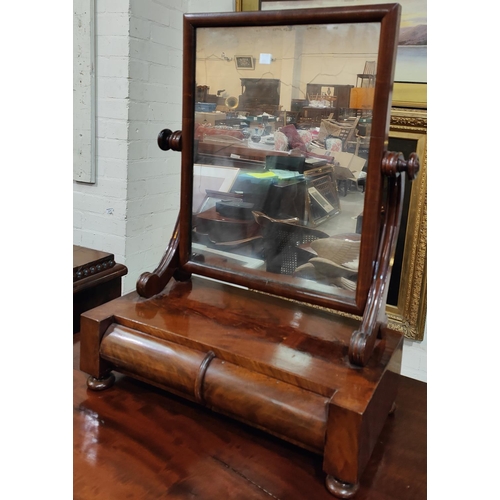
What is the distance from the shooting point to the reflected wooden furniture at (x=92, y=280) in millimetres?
1109

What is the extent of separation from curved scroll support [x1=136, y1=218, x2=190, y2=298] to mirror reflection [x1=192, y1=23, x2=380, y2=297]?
7 centimetres

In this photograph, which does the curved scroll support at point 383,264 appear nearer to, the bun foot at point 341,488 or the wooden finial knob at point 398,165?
the wooden finial knob at point 398,165

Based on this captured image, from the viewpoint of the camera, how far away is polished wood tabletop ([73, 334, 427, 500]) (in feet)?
2.18

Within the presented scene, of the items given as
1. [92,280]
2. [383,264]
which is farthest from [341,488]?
[92,280]

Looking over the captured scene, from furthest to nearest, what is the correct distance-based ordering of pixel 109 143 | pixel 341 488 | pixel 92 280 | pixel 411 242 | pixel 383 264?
1. pixel 109 143
2. pixel 411 242
3. pixel 92 280
4. pixel 383 264
5. pixel 341 488

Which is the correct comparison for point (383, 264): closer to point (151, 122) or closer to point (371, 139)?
point (371, 139)

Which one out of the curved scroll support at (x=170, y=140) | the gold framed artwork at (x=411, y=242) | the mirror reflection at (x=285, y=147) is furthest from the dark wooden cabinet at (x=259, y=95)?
the gold framed artwork at (x=411, y=242)

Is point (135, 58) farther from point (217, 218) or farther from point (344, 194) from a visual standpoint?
point (344, 194)

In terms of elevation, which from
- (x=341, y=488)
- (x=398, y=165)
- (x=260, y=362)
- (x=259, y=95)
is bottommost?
(x=341, y=488)

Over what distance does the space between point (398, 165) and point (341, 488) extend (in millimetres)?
454

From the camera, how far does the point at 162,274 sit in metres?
0.96

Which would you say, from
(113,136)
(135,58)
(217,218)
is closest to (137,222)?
(113,136)

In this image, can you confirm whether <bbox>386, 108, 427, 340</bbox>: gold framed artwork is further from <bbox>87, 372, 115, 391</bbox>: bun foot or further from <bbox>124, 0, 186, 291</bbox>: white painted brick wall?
<bbox>87, 372, 115, 391</bbox>: bun foot

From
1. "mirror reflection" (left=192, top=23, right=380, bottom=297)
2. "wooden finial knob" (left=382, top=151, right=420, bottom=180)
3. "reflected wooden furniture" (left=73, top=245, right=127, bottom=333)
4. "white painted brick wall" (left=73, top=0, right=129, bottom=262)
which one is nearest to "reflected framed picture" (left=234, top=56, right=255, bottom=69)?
"mirror reflection" (left=192, top=23, right=380, bottom=297)
